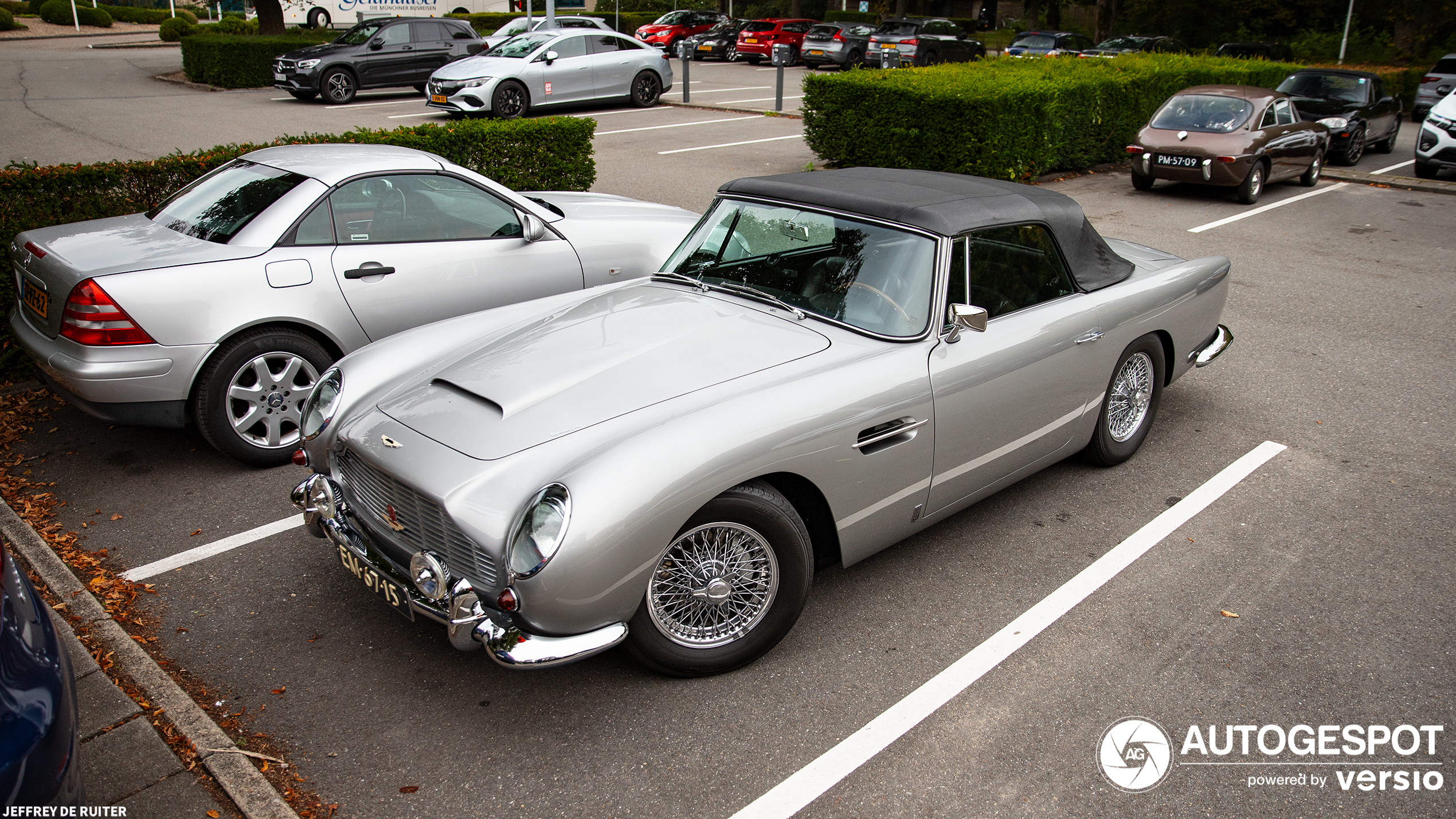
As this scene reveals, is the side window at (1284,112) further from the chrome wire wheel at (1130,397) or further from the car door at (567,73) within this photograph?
the car door at (567,73)

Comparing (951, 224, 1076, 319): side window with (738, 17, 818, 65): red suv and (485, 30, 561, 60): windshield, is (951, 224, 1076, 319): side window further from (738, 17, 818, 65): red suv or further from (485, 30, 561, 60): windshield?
(738, 17, 818, 65): red suv

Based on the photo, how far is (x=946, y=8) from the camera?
189 feet

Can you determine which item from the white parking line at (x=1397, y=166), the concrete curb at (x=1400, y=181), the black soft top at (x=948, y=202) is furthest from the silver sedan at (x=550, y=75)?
the white parking line at (x=1397, y=166)

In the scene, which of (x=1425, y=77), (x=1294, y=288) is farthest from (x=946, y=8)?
(x=1294, y=288)

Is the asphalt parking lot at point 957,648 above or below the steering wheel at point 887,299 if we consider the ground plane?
below

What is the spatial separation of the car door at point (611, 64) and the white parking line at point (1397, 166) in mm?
13583

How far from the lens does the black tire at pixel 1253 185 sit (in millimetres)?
12211

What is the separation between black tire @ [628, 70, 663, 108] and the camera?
63.1 feet

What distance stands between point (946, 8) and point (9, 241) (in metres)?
59.6

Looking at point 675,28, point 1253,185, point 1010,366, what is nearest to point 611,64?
point 1253,185

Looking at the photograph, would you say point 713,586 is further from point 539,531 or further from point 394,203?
point 394,203

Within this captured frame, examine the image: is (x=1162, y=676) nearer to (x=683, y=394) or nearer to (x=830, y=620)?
(x=830, y=620)

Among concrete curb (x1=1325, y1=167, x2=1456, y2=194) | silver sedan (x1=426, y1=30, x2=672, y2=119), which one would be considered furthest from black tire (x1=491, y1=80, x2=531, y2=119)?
concrete curb (x1=1325, y1=167, x2=1456, y2=194)

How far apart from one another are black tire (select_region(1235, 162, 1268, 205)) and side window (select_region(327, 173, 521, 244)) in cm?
1049
